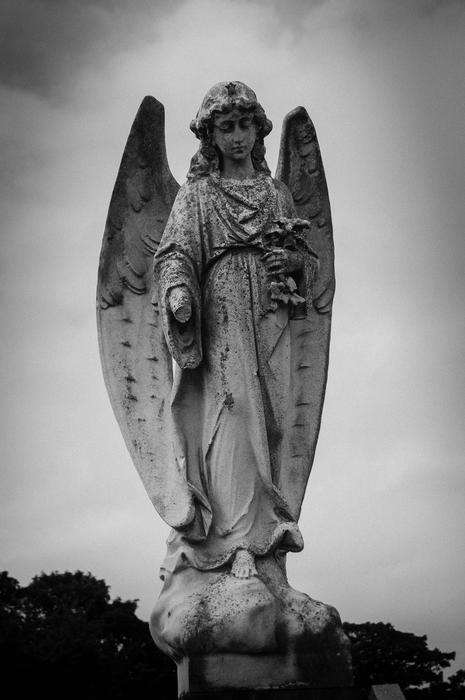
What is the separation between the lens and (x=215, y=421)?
9.50 meters

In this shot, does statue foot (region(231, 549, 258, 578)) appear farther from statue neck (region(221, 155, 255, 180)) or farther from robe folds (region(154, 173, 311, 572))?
statue neck (region(221, 155, 255, 180))

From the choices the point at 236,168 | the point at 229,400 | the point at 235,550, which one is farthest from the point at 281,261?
the point at 235,550

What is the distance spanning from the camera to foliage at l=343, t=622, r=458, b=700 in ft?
61.8

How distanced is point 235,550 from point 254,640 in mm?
821

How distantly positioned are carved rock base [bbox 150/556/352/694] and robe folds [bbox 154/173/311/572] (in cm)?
51

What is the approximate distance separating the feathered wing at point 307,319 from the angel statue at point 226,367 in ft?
0.04

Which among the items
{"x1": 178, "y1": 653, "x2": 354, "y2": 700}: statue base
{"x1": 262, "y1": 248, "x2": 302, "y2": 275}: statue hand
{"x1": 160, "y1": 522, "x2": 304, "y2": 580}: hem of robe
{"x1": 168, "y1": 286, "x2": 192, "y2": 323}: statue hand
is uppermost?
{"x1": 262, "y1": 248, "x2": 302, "y2": 275}: statue hand

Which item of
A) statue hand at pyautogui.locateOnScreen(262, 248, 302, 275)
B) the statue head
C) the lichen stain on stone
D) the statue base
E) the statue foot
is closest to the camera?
the statue base

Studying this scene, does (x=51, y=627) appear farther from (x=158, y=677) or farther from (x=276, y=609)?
(x=276, y=609)

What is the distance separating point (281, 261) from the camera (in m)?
9.59

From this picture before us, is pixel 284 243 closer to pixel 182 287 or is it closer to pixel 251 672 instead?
pixel 182 287

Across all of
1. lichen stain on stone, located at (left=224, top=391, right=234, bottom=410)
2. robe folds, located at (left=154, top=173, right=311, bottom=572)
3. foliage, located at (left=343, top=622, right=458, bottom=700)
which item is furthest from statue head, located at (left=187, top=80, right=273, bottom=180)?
foliage, located at (left=343, top=622, right=458, bottom=700)

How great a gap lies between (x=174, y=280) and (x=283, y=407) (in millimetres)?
1318

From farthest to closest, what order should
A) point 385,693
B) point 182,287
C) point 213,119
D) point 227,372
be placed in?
1. point 213,119
2. point 227,372
3. point 182,287
4. point 385,693
